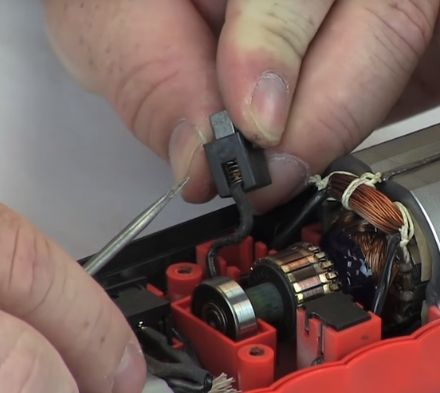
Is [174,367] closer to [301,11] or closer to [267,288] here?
[267,288]

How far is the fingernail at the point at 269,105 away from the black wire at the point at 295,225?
74mm

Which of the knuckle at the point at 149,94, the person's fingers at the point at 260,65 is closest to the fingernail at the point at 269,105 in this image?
the person's fingers at the point at 260,65

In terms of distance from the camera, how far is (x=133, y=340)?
73 centimetres

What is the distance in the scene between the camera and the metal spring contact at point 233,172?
3.10ft

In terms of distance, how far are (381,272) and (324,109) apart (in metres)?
0.19

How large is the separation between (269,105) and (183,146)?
100mm

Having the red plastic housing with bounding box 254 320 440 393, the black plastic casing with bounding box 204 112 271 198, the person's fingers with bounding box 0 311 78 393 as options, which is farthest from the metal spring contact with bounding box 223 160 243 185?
the person's fingers with bounding box 0 311 78 393

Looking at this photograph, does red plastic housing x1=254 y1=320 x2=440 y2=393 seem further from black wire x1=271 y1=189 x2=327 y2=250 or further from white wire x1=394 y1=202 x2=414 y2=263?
black wire x1=271 y1=189 x2=327 y2=250

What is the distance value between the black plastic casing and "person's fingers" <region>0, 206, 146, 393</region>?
0.27 metres

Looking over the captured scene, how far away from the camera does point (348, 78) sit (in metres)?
1.00

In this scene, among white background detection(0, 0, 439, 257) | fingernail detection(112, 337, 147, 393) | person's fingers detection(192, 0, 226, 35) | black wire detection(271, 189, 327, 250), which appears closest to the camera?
fingernail detection(112, 337, 147, 393)

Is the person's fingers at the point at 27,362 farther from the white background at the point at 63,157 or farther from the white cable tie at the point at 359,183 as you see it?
the white background at the point at 63,157

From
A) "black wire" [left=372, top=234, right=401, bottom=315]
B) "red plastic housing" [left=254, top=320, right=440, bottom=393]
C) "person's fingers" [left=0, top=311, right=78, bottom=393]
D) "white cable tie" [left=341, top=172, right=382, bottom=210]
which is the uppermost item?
"person's fingers" [left=0, top=311, right=78, bottom=393]

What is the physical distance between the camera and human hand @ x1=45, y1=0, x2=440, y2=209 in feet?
3.10
